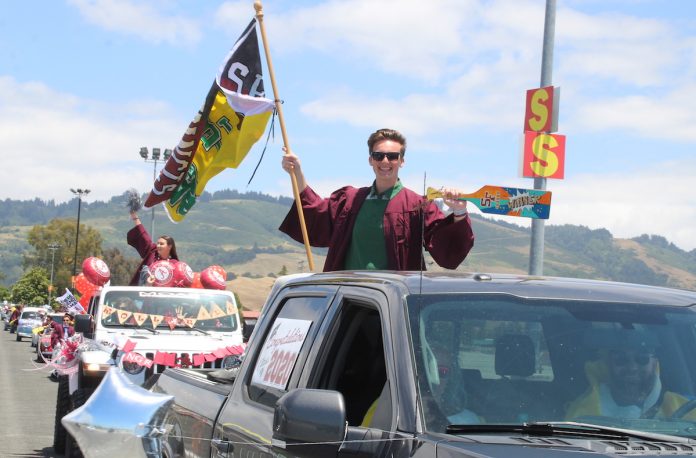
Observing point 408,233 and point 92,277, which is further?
point 92,277

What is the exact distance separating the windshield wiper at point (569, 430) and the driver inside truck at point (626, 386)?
0.49ft

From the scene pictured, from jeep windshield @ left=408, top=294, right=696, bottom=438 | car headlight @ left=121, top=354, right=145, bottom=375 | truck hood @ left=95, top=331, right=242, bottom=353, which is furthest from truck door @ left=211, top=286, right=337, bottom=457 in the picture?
truck hood @ left=95, top=331, right=242, bottom=353

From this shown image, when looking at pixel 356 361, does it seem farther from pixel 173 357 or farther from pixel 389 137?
pixel 173 357

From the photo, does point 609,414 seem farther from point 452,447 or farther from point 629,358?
point 452,447

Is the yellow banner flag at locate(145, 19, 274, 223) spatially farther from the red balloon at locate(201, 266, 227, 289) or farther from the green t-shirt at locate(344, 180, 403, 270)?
the red balloon at locate(201, 266, 227, 289)

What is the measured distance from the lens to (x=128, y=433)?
12.8ft

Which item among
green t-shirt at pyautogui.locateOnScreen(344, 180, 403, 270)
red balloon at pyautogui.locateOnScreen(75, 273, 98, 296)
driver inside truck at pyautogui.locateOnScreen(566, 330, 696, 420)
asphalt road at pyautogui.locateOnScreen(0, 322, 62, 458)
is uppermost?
green t-shirt at pyautogui.locateOnScreen(344, 180, 403, 270)

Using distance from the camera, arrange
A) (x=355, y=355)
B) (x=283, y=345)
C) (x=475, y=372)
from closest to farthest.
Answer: (x=475, y=372)
(x=355, y=355)
(x=283, y=345)

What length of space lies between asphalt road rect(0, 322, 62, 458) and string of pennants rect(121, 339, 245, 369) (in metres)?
1.18

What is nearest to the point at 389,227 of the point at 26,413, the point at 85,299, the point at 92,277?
the point at 92,277

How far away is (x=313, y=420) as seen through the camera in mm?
3160

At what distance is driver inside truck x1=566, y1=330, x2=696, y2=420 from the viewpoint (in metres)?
3.36

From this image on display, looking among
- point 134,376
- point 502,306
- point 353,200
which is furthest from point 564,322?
point 134,376

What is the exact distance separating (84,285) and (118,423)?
36.2ft
